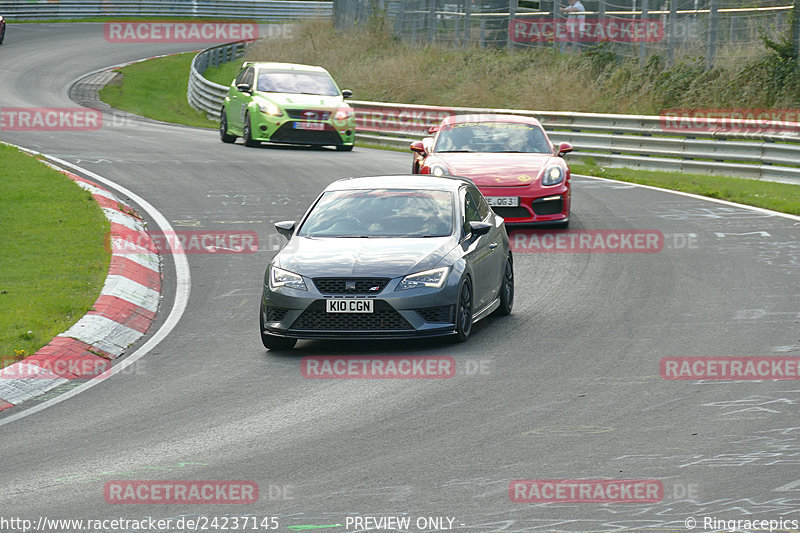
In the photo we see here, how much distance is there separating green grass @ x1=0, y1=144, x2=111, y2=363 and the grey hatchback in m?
2.10

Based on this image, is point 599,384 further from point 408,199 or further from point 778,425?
point 408,199

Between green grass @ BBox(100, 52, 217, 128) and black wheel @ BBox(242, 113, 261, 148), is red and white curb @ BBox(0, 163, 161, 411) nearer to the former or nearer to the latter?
black wheel @ BBox(242, 113, 261, 148)

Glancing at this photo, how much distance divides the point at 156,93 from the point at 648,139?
21401 mm

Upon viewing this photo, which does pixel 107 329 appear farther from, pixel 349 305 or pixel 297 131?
pixel 297 131

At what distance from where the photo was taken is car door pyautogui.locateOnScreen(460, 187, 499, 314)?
1098cm

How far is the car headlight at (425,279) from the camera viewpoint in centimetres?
1028

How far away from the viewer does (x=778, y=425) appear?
7.78 meters

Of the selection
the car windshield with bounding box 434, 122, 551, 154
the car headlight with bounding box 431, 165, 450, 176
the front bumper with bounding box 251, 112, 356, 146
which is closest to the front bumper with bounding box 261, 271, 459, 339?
the car headlight with bounding box 431, 165, 450, 176

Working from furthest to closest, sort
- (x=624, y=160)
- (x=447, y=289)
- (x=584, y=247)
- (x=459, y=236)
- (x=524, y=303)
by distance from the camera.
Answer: (x=624, y=160)
(x=584, y=247)
(x=524, y=303)
(x=459, y=236)
(x=447, y=289)

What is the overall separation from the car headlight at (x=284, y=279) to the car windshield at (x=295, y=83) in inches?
661

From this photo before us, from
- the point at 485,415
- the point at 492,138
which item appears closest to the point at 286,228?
the point at 485,415

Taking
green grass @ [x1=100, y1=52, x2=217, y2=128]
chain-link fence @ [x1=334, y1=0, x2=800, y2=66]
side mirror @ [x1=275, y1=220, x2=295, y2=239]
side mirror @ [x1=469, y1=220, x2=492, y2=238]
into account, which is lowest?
green grass @ [x1=100, y1=52, x2=217, y2=128]

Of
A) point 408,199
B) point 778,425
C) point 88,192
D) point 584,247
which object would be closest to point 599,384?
point 778,425

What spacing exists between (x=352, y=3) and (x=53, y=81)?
11.3m
